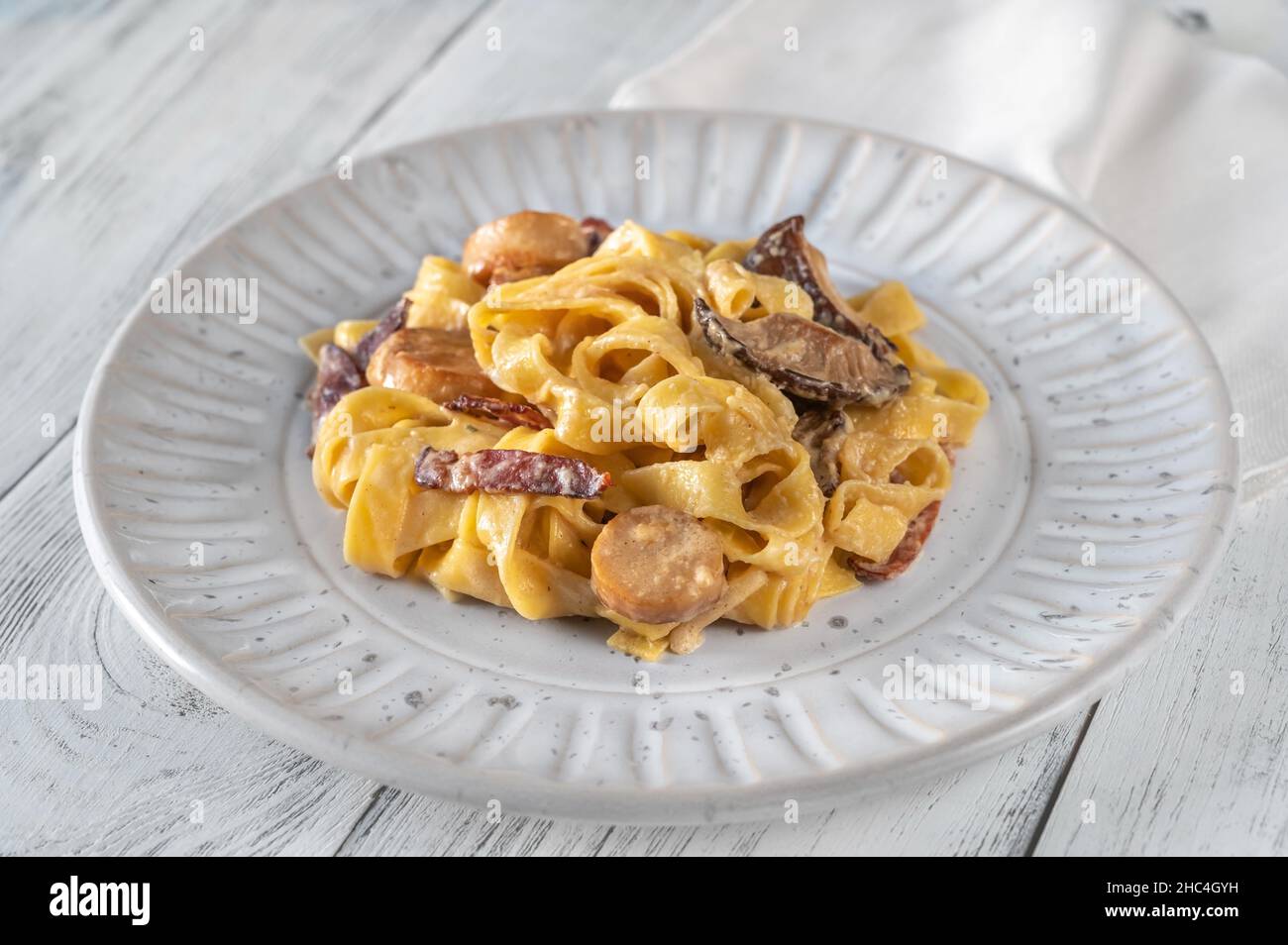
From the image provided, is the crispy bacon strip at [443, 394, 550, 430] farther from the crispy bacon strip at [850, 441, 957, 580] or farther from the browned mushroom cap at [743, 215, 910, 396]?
the crispy bacon strip at [850, 441, 957, 580]

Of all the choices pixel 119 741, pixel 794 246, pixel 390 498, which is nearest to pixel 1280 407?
pixel 794 246

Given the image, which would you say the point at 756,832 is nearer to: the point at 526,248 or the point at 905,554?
the point at 905,554

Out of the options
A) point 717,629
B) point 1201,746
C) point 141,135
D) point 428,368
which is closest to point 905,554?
point 717,629

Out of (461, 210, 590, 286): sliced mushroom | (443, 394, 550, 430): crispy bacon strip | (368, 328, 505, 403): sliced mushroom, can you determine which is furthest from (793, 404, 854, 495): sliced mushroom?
(461, 210, 590, 286): sliced mushroom

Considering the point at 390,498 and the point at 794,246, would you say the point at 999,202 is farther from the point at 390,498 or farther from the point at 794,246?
Answer: the point at 390,498

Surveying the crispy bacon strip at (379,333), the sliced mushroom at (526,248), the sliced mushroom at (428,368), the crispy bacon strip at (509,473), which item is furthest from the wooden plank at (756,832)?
the sliced mushroom at (526,248)
